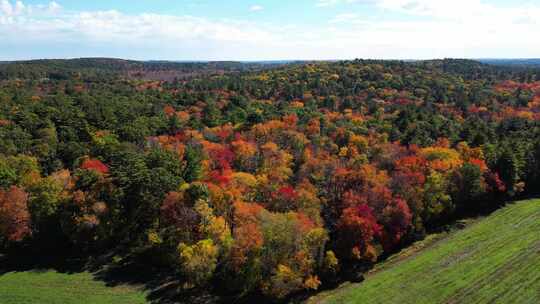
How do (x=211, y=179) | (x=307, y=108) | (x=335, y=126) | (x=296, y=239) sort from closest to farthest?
(x=296, y=239) < (x=211, y=179) < (x=335, y=126) < (x=307, y=108)

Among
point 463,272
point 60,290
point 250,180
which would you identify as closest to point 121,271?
point 60,290

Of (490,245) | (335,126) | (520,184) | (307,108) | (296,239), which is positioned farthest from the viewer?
(307,108)

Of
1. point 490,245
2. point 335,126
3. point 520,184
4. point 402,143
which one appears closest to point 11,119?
point 335,126

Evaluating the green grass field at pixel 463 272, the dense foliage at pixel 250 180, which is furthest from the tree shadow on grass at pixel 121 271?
the green grass field at pixel 463 272

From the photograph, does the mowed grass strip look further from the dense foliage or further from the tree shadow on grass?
the dense foliage

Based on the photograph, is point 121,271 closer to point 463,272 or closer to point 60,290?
point 60,290

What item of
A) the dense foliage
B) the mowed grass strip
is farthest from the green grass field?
the mowed grass strip

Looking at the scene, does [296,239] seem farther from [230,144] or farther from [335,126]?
[335,126]
